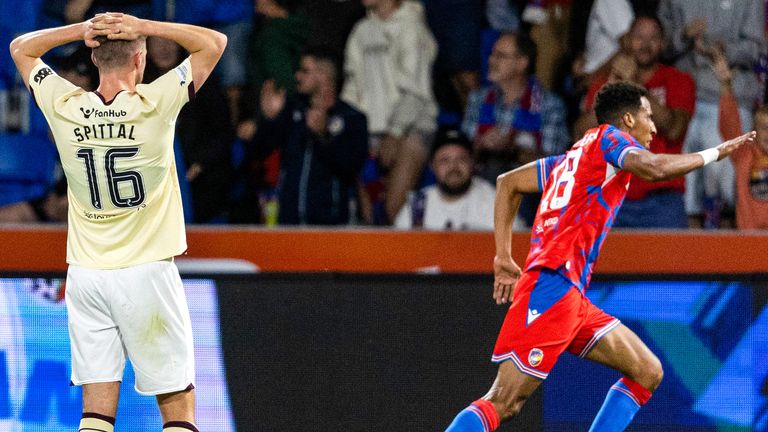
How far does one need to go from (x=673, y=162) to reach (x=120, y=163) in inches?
87.3

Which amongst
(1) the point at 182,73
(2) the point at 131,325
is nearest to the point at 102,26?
(1) the point at 182,73

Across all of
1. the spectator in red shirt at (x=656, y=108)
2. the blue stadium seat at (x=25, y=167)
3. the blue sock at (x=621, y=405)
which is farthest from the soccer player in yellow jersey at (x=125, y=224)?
the spectator in red shirt at (x=656, y=108)

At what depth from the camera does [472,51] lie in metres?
8.96

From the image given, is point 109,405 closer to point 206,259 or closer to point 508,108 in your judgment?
point 206,259

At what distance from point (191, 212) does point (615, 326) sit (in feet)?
13.4

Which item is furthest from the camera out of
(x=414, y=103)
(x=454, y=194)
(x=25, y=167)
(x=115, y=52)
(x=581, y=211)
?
(x=414, y=103)

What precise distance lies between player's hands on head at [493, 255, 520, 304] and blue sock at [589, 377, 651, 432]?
65 centimetres

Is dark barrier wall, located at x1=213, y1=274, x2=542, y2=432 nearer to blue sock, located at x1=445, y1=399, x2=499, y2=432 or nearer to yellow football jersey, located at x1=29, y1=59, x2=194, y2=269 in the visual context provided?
blue sock, located at x1=445, y1=399, x2=499, y2=432

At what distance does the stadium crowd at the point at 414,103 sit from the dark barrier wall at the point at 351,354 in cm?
258

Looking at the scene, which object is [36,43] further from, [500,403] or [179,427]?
[500,403]

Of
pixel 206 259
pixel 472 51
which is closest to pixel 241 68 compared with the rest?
pixel 472 51

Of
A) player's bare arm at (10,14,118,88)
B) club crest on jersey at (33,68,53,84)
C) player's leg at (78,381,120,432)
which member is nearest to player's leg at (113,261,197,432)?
player's leg at (78,381,120,432)

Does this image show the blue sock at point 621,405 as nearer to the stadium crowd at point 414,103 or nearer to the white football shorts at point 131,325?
the white football shorts at point 131,325

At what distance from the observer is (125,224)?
4738 millimetres
